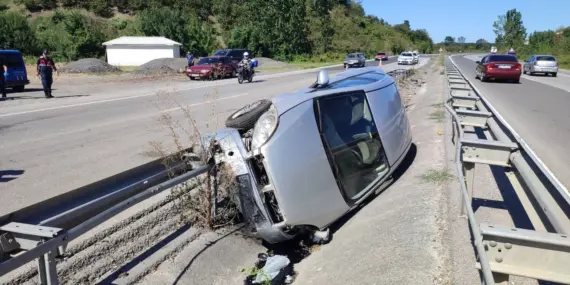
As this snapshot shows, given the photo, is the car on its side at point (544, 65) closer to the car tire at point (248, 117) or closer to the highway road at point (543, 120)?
the highway road at point (543, 120)

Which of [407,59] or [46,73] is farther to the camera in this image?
[407,59]

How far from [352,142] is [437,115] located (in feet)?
22.3

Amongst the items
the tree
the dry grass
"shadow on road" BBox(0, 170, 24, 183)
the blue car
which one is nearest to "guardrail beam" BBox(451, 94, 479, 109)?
the dry grass

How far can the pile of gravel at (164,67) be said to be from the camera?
35.0 metres

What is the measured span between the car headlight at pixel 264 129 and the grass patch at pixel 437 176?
2.52 meters

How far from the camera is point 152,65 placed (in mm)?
38281

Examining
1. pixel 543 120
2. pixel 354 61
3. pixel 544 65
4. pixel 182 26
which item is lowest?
pixel 354 61

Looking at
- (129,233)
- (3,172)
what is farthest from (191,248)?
(3,172)

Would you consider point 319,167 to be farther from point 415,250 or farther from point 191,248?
point 191,248

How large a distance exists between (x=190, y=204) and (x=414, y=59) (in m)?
51.6

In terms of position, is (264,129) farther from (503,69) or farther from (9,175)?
(503,69)

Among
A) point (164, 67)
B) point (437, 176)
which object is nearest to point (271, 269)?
point (437, 176)

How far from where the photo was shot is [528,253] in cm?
257

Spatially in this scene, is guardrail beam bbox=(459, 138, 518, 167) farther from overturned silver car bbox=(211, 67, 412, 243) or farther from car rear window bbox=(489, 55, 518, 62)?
car rear window bbox=(489, 55, 518, 62)
